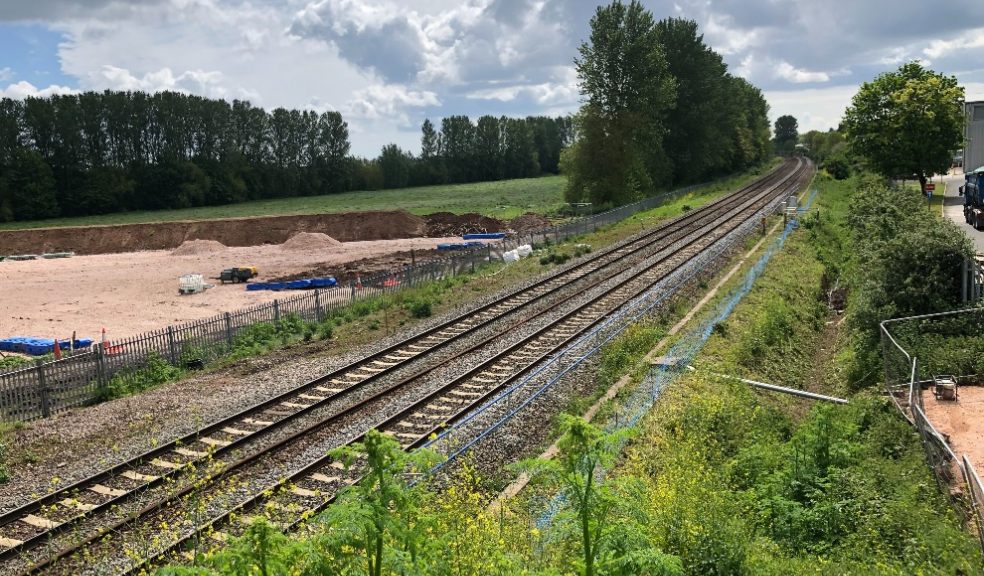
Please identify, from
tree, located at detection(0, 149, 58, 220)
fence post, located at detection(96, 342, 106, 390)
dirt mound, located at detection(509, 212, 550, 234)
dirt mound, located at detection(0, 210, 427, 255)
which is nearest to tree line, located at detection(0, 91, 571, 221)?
tree, located at detection(0, 149, 58, 220)

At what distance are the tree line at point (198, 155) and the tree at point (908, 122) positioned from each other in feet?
358

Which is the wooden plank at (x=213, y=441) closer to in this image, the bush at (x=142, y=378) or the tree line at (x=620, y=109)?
the bush at (x=142, y=378)

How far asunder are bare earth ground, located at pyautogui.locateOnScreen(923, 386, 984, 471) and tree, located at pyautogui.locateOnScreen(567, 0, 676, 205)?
5600 centimetres

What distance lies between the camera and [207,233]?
78250 mm

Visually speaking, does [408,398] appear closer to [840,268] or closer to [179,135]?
[840,268]

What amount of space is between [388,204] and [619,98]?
57794mm

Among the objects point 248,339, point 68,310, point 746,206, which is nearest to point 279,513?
point 248,339

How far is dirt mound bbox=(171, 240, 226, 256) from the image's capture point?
2655 inches

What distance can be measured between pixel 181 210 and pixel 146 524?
412 ft

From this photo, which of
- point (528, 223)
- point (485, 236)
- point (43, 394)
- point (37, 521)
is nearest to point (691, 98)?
point (528, 223)

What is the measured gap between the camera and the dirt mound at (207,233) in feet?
248

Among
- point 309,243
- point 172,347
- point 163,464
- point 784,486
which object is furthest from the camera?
point 309,243

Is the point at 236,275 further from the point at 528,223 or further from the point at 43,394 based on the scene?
the point at 43,394

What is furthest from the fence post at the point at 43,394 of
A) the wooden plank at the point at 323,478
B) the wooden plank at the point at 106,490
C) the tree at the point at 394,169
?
the tree at the point at 394,169
